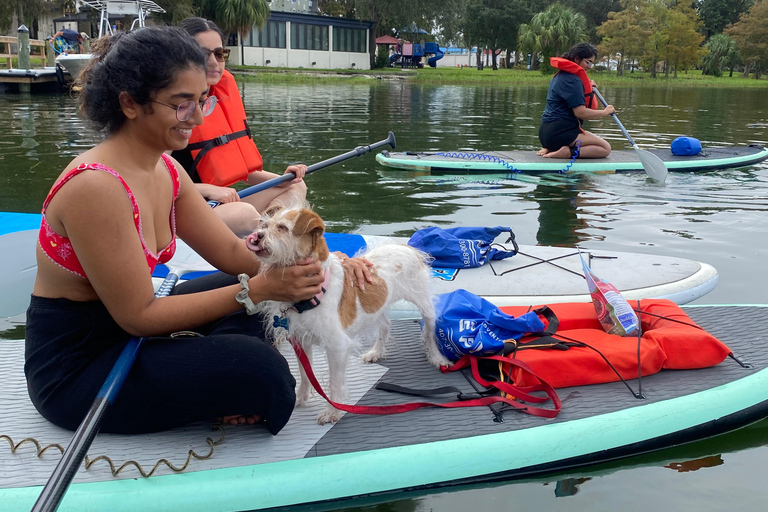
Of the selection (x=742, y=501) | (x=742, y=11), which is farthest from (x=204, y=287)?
(x=742, y=11)

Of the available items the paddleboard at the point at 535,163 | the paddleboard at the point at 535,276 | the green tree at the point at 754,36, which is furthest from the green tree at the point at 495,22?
the paddleboard at the point at 535,276

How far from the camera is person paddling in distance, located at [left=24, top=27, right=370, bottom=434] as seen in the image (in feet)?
8.04

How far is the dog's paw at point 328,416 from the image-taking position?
3211 millimetres

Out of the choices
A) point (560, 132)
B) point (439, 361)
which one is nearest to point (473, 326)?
point (439, 361)

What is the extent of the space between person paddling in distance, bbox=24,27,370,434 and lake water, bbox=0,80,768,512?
0.39 meters

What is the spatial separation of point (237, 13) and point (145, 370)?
39.1 metres

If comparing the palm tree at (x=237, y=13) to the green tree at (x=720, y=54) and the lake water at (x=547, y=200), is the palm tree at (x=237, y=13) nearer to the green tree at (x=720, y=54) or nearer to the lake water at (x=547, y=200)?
the lake water at (x=547, y=200)

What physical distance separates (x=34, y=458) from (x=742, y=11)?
3034 inches

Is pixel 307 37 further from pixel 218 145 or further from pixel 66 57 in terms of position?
pixel 218 145

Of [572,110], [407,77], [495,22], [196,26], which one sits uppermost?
[495,22]

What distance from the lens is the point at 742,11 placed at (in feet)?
214

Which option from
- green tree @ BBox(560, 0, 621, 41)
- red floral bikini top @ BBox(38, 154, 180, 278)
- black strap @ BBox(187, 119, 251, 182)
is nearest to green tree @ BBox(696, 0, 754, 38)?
green tree @ BBox(560, 0, 621, 41)

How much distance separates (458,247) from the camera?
202 inches

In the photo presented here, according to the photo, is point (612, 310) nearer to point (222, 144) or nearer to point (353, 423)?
point (353, 423)
